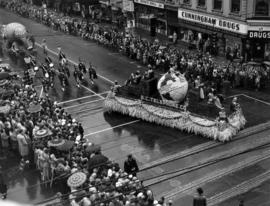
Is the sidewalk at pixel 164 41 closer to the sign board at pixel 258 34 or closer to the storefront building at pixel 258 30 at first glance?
the storefront building at pixel 258 30

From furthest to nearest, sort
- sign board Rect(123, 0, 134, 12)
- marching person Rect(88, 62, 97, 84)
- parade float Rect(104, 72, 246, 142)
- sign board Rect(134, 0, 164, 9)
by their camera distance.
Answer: sign board Rect(123, 0, 134, 12)
sign board Rect(134, 0, 164, 9)
marching person Rect(88, 62, 97, 84)
parade float Rect(104, 72, 246, 142)

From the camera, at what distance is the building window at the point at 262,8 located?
35.3m

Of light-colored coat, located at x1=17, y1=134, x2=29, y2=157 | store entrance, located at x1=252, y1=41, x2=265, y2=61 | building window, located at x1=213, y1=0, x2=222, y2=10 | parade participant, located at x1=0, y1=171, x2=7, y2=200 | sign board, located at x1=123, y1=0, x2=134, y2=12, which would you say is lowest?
parade participant, located at x1=0, y1=171, x2=7, y2=200

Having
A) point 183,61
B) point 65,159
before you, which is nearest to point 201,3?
point 183,61

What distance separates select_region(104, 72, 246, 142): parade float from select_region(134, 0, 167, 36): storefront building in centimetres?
2188

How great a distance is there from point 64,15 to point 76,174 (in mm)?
47885

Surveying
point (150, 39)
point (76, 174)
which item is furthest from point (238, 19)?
point (76, 174)

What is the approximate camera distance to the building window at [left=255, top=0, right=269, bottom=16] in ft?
116

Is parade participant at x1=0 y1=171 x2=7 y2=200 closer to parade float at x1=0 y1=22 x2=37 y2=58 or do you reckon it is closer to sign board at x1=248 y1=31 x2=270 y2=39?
sign board at x1=248 y1=31 x2=270 y2=39

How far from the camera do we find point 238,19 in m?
36.8

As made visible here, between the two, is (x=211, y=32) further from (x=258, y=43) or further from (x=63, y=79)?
(x=63, y=79)

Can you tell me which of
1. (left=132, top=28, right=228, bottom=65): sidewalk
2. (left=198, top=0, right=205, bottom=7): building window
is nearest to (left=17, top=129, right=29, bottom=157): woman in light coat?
(left=132, top=28, right=228, bottom=65): sidewalk

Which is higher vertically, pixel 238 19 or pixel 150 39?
pixel 238 19

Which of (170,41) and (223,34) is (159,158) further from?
(170,41)
